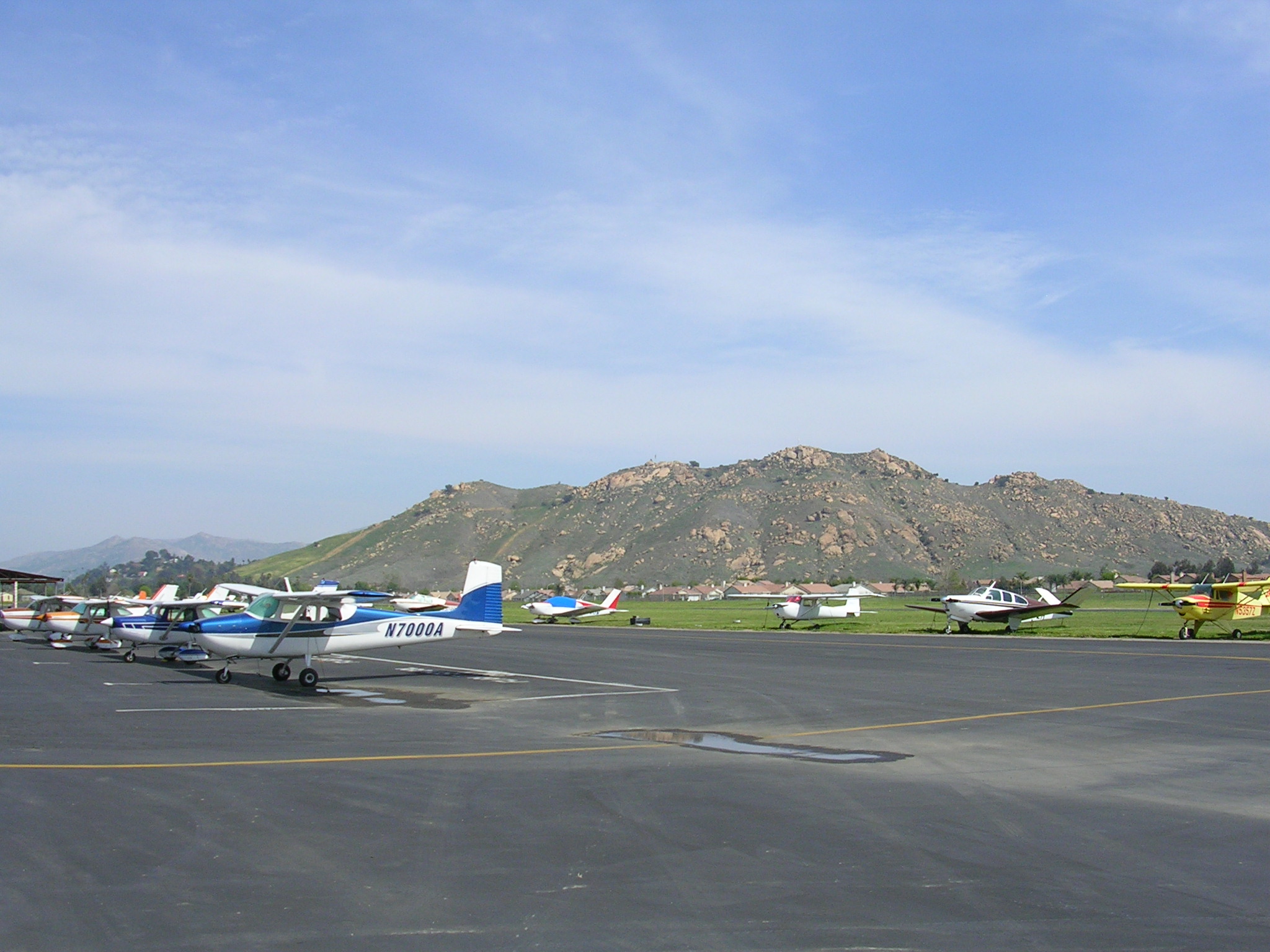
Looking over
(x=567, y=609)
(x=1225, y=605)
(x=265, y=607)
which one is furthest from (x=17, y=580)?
(x=1225, y=605)

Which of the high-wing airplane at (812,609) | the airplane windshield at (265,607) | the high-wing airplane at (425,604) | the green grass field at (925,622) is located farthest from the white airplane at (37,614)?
the high-wing airplane at (812,609)

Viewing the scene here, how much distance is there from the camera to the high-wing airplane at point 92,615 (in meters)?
37.5

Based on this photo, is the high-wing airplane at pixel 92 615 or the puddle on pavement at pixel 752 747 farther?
the high-wing airplane at pixel 92 615

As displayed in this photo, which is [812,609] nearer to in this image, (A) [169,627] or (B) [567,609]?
(B) [567,609]

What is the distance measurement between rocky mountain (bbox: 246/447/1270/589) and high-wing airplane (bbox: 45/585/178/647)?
102815 mm

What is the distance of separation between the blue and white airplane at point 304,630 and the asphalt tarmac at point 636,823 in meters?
3.11

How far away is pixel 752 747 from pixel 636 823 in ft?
17.5

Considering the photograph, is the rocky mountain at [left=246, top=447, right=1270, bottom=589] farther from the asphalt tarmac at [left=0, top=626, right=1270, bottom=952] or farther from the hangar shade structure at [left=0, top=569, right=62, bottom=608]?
the asphalt tarmac at [left=0, top=626, right=1270, bottom=952]

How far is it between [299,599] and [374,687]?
2763 millimetres

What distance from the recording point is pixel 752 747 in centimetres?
1416

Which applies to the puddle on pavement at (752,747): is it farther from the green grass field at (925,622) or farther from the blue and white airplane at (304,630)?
the green grass field at (925,622)

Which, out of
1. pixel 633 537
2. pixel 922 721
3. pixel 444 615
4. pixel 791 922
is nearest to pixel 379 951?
pixel 791 922

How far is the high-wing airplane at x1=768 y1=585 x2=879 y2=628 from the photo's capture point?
56.4 m

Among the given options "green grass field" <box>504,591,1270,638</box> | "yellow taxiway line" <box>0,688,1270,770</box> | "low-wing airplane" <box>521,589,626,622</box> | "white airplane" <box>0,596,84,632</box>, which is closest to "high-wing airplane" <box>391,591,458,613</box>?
"white airplane" <box>0,596,84,632</box>
